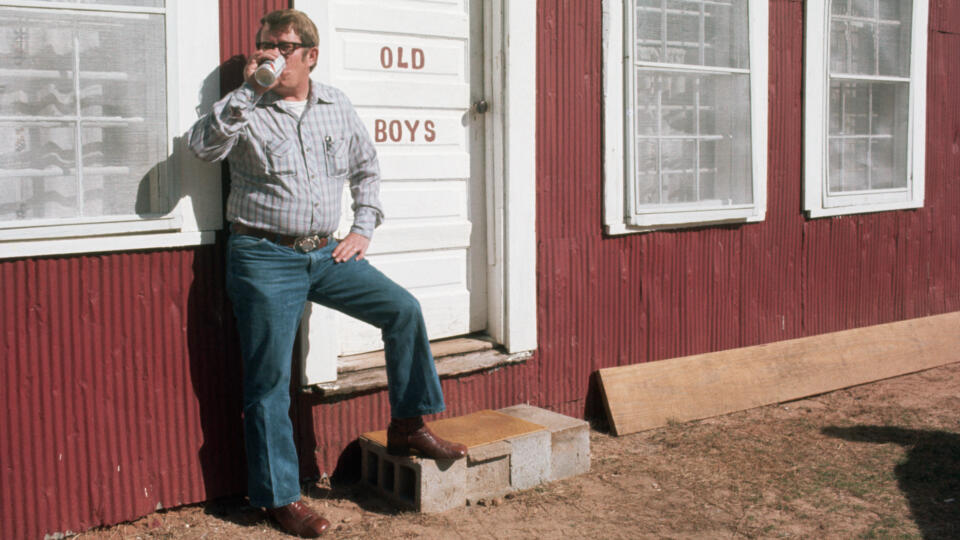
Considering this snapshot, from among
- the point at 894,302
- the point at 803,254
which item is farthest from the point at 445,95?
the point at 894,302

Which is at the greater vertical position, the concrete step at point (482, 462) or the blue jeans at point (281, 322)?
the blue jeans at point (281, 322)

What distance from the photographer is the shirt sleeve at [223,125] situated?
398 cm

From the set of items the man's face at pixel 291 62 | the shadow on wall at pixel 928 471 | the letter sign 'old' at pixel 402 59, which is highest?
the letter sign 'old' at pixel 402 59

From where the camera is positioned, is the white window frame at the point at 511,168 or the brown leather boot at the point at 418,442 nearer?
the brown leather boot at the point at 418,442

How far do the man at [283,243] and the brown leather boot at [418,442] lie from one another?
0.83ft

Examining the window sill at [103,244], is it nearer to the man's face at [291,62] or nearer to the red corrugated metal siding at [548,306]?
the red corrugated metal siding at [548,306]

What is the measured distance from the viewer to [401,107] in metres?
5.22

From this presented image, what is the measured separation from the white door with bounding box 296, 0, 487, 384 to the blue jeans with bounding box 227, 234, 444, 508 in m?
0.46

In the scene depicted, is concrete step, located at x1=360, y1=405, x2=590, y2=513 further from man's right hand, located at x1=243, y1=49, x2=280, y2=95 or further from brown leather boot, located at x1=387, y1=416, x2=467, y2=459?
man's right hand, located at x1=243, y1=49, x2=280, y2=95

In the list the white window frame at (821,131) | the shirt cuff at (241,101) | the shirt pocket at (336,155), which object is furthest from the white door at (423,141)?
the white window frame at (821,131)

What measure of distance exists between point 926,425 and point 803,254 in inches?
60.3

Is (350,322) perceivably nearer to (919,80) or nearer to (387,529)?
(387,529)

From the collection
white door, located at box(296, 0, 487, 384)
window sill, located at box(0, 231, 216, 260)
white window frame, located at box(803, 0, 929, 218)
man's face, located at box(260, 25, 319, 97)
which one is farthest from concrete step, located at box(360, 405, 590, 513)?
white window frame, located at box(803, 0, 929, 218)

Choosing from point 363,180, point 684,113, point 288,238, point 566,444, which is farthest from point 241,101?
point 684,113
